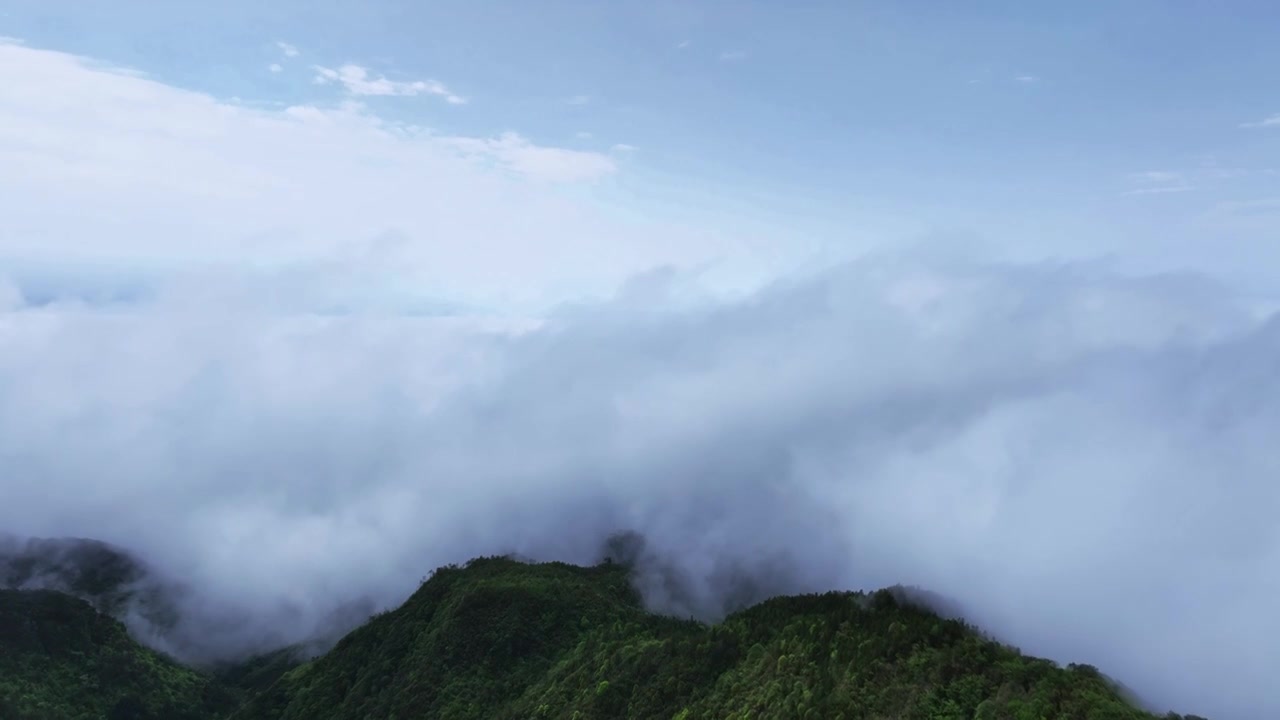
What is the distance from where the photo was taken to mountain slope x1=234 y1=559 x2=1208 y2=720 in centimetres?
9356

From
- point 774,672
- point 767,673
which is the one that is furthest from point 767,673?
point 774,672

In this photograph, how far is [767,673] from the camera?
123m

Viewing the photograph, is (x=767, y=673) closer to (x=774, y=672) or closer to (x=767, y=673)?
(x=767, y=673)

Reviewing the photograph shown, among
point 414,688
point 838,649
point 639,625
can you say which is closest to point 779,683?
point 838,649

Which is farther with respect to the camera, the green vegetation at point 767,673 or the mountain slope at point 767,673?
the mountain slope at point 767,673

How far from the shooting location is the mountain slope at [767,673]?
93.6 meters

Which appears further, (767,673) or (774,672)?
(767,673)

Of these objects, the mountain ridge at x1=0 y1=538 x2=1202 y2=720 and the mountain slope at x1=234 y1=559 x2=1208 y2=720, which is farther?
the mountain slope at x1=234 y1=559 x2=1208 y2=720

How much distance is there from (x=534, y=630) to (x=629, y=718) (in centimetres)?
6714

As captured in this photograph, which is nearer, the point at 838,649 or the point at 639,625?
the point at 838,649

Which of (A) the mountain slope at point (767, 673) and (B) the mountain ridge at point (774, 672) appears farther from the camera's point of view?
(A) the mountain slope at point (767, 673)

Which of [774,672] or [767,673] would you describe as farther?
[767,673]

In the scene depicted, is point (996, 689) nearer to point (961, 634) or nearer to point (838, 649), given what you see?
point (961, 634)

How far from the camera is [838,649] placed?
4557 inches
